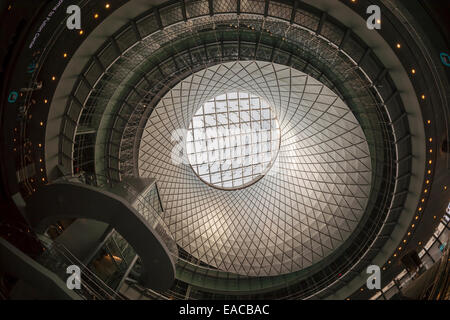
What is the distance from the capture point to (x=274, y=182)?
40.9 meters

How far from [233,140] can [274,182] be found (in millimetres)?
10053

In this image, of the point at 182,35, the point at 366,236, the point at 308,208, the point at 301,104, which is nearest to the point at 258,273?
the point at 308,208

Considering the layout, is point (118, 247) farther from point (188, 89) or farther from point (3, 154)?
point (188, 89)

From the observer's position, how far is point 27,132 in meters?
19.8

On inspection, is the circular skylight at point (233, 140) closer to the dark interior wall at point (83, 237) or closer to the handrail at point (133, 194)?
the handrail at point (133, 194)

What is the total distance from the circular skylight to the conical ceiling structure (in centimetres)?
223

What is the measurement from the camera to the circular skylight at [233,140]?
1710 inches

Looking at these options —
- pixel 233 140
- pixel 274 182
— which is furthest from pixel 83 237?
pixel 233 140

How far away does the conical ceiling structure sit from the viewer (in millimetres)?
31938

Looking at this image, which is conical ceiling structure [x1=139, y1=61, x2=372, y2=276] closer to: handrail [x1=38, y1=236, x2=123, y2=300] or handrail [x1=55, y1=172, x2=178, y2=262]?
handrail [x1=55, y1=172, x2=178, y2=262]

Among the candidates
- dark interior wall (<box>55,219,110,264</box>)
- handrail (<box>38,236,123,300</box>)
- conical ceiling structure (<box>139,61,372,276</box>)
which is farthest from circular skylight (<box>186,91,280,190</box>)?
→ handrail (<box>38,236,123,300</box>)

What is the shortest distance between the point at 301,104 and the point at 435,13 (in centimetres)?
1927

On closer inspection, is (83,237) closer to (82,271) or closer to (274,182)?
(82,271)

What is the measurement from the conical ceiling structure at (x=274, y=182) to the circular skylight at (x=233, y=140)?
2231 mm
